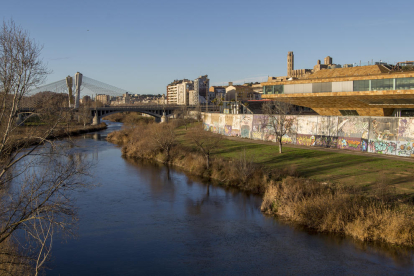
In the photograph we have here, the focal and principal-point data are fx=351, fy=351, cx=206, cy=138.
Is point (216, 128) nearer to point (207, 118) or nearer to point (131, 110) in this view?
point (207, 118)

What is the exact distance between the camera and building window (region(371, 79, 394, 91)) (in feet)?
107

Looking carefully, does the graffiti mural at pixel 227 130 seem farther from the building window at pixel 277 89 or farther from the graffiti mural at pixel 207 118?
the building window at pixel 277 89

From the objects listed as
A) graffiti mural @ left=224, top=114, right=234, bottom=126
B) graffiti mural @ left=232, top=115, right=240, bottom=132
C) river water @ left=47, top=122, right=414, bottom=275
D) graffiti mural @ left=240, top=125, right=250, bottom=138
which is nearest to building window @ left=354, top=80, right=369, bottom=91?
graffiti mural @ left=240, top=125, right=250, bottom=138

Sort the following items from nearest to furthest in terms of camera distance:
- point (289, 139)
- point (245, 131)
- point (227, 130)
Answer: point (289, 139) → point (245, 131) → point (227, 130)

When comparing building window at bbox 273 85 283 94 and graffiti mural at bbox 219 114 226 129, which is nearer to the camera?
building window at bbox 273 85 283 94

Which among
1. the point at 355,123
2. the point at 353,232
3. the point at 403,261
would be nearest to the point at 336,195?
the point at 353,232

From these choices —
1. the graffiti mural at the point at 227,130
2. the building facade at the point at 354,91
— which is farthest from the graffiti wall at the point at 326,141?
the graffiti mural at the point at 227,130

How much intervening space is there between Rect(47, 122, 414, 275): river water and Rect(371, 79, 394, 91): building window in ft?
61.8

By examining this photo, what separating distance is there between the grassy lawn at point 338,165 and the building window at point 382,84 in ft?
29.0

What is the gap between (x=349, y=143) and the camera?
99.8 feet

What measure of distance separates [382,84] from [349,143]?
7.39m

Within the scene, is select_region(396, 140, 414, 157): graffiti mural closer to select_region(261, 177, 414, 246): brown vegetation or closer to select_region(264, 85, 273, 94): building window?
select_region(261, 177, 414, 246): brown vegetation

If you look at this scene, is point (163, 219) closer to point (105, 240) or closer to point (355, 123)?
point (105, 240)

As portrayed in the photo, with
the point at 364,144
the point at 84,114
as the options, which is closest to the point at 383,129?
the point at 364,144
